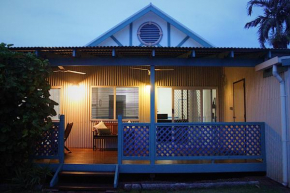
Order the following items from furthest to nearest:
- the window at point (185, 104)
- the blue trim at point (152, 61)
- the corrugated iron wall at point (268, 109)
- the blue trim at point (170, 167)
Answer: the window at point (185, 104) < the blue trim at point (152, 61) < the blue trim at point (170, 167) < the corrugated iron wall at point (268, 109)

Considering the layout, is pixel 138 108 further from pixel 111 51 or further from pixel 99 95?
pixel 111 51

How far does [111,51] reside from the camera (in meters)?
7.39

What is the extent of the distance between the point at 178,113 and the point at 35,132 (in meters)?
5.28

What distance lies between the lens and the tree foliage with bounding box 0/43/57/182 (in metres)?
6.48

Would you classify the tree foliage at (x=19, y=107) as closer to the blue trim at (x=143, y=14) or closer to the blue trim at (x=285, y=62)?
the blue trim at (x=143, y=14)

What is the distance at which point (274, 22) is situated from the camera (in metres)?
22.8

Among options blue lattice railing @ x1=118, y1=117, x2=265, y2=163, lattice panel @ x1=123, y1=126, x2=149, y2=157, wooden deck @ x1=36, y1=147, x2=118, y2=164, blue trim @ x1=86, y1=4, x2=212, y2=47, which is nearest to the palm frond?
blue trim @ x1=86, y1=4, x2=212, y2=47

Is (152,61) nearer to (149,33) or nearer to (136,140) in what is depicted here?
(136,140)

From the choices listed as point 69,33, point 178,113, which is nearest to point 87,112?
point 178,113

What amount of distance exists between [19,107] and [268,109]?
5757 millimetres

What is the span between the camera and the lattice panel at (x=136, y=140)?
23.9ft

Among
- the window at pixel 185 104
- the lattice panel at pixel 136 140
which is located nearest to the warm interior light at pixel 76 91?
the window at pixel 185 104

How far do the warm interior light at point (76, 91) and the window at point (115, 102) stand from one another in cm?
40

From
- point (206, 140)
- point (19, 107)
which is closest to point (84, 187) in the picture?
point (19, 107)
